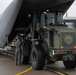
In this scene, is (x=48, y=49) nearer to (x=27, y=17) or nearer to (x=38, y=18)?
(x=38, y=18)

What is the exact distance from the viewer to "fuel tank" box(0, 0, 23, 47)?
13.5 m

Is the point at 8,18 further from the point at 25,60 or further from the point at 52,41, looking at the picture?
the point at 52,41

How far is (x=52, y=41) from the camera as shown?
39.1 feet

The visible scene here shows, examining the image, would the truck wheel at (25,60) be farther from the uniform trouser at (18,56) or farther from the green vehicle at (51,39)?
the green vehicle at (51,39)

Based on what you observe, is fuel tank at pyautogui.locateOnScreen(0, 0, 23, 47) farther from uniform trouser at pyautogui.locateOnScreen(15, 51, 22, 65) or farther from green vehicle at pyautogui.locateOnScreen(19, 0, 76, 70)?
uniform trouser at pyautogui.locateOnScreen(15, 51, 22, 65)

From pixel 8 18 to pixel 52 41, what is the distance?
350 cm

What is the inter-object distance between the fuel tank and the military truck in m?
1.07

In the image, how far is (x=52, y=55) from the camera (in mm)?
11477

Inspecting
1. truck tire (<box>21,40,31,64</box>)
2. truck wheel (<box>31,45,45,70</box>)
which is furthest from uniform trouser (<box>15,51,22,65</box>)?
truck wheel (<box>31,45,45,70</box>)

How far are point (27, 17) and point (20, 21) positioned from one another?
46 centimetres

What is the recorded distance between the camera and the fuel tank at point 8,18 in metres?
13.5

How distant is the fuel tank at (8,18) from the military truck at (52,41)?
1.07 metres

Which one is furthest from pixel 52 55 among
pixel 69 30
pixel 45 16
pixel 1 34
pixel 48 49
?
pixel 1 34

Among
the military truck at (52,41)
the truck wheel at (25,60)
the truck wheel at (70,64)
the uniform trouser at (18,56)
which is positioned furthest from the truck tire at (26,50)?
the truck wheel at (70,64)
